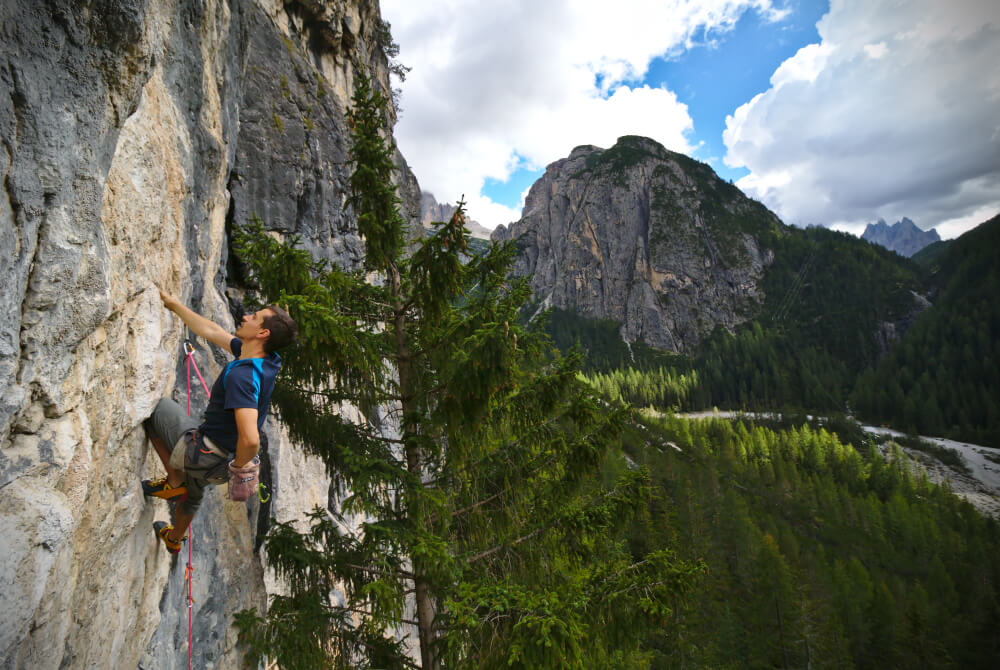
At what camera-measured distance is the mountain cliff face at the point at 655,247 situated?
150125mm

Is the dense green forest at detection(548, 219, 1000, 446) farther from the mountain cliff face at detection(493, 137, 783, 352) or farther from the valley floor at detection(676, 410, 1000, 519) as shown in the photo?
the mountain cliff face at detection(493, 137, 783, 352)

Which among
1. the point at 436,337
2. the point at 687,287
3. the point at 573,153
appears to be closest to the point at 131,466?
the point at 436,337

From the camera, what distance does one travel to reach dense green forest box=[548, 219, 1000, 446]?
105188 mm

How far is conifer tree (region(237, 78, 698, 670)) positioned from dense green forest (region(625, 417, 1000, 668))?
537 centimetres

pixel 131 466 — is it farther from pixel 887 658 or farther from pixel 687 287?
pixel 687 287

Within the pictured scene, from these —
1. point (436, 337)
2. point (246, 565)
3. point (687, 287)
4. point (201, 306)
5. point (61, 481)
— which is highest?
point (687, 287)

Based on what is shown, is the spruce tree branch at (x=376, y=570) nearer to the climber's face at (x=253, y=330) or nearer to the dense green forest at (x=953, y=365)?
the climber's face at (x=253, y=330)

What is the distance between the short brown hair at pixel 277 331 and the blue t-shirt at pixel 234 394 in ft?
0.38

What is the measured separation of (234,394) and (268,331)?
61 centimetres

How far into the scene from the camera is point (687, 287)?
15075cm

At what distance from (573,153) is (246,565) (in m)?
205

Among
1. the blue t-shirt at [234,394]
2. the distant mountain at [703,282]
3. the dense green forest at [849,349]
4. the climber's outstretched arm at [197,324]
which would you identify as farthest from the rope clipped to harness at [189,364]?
the distant mountain at [703,282]

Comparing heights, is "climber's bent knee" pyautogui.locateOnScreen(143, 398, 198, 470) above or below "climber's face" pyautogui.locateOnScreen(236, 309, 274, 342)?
below

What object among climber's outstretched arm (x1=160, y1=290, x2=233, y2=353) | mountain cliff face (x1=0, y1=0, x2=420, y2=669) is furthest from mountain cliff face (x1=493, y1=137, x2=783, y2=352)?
climber's outstretched arm (x1=160, y1=290, x2=233, y2=353)
